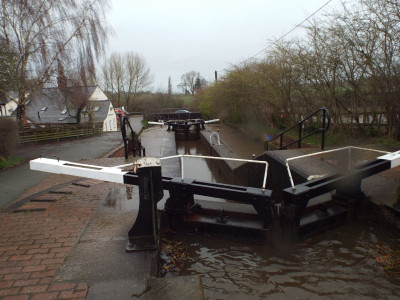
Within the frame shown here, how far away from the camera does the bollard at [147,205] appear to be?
117 inches

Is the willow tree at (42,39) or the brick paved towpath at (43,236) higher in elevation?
the willow tree at (42,39)

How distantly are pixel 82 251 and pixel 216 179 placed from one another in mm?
6926

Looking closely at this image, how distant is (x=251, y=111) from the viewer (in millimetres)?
19000

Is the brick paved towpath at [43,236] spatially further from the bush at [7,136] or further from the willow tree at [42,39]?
the willow tree at [42,39]

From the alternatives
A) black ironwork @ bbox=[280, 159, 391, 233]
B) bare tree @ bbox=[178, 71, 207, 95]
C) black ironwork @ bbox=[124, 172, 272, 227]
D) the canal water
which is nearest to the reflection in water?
the canal water

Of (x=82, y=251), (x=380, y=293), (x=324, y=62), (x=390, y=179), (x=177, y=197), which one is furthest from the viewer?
(x=324, y=62)

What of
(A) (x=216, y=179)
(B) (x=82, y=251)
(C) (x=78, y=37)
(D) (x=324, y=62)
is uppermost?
(C) (x=78, y=37)

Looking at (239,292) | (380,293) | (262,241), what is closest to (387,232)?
(380,293)

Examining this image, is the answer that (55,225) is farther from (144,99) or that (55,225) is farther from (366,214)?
(144,99)

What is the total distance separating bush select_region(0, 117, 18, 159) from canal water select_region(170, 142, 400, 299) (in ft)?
23.9

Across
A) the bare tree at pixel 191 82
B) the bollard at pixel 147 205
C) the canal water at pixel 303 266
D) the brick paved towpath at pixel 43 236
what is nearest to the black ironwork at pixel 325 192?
the canal water at pixel 303 266

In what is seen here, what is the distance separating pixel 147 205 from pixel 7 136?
7.57 m

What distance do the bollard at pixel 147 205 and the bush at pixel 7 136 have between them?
7215 millimetres

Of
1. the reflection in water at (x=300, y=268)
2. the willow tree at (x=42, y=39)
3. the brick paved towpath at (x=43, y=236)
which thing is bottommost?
the reflection in water at (x=300, y=268)
